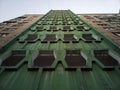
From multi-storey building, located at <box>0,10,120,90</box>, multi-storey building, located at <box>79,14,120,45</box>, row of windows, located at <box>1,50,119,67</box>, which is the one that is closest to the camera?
multi-storey building, located at <box>0,10,120,90</box>

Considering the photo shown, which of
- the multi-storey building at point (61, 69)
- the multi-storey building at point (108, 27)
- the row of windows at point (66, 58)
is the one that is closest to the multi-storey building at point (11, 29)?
the multi-storey building at point (61, 69)

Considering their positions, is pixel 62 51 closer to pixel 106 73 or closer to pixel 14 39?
pixel 106 73

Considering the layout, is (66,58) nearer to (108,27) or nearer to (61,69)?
(61,69)

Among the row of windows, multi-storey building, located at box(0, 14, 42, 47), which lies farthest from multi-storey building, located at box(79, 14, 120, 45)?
multi-storey building, located at box(0, 14, 42, 47)

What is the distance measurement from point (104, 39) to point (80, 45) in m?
2.21

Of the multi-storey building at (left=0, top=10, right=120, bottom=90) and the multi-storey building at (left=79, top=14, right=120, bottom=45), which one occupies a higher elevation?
the multi-storey building at (left=79, top=14, right=120, bottom=45)

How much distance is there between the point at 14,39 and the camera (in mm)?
11352

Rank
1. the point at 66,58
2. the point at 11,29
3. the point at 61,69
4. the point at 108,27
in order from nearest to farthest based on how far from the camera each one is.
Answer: the point at 61,69, the point at 66,58, the point at 108,27, the point at 11,29

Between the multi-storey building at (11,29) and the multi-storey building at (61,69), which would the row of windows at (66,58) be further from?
the multi-storey building at (11,29)

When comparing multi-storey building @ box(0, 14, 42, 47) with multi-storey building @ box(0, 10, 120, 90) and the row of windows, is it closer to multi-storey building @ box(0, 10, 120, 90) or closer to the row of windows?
multi-storey building @ box(0, 10, 120, 90)

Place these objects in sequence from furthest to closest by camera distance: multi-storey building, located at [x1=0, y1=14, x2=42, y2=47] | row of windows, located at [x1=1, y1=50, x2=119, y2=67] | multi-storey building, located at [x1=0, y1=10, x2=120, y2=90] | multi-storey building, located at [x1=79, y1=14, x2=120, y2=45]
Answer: multi-storey building, located at [x1=0, y1=14, x2=42, y2=47] → multi-storey building, located at [x1=79, y1=14, x2=120, y2=45] → row of windows, located at [x1=1, y1=50, x2=119, y2=67] → multi-storey building, located at [x1=0, y1=10, x2=120, y2=90]

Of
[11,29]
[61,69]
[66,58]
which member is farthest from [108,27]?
[61,69]

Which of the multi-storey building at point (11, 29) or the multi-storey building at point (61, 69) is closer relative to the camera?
the multi-storey building at point (61, 69)

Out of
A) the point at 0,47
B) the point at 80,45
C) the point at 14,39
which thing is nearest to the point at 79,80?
the point at 80,45
